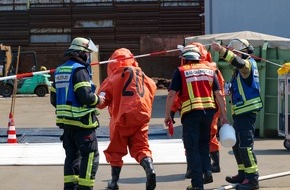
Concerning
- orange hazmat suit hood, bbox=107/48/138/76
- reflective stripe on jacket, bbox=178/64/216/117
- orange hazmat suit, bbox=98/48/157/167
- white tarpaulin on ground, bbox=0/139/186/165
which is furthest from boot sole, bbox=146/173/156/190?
white tarpaulin on ground, bbox=0/139/186/165

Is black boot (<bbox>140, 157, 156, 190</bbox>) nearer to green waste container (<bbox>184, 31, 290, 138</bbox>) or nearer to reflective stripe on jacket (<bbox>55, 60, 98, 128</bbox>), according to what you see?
reflective stripe on jacket (<bbox>55, 60, 98, 128</bbox>)

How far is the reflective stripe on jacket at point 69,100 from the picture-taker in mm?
7867

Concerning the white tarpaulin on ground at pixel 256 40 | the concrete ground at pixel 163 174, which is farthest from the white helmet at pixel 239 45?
the white tarpaulin on ground at pixel 256 40

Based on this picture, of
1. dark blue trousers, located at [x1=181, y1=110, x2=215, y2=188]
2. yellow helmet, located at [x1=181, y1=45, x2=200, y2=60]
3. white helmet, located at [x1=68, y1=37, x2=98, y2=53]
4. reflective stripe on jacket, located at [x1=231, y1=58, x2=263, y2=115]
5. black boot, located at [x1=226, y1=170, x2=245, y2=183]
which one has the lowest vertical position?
black boot, located at [x1=226, y1=170, x2=245, y2=183]

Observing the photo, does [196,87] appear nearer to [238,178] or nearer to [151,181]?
[151,181]

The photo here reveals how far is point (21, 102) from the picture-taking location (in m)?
26.6

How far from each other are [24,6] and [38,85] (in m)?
9.66

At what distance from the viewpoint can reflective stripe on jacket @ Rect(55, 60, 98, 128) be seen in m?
7.87

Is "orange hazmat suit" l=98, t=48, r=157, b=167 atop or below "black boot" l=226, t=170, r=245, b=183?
atop

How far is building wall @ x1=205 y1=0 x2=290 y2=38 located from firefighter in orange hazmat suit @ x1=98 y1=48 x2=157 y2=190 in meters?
17.4

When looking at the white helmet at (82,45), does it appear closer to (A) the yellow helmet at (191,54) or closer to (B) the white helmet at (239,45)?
(A) the yellow helmet at (191,54)

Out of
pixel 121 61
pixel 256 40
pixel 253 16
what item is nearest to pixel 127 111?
pixel 121 61

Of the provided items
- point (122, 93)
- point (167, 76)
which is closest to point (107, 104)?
point (122, 93)

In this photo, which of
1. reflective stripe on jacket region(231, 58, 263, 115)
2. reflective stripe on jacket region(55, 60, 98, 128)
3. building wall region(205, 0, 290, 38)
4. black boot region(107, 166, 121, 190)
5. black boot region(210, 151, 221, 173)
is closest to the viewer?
reflective stripe on jacket region(55, 60, 98, 128)
